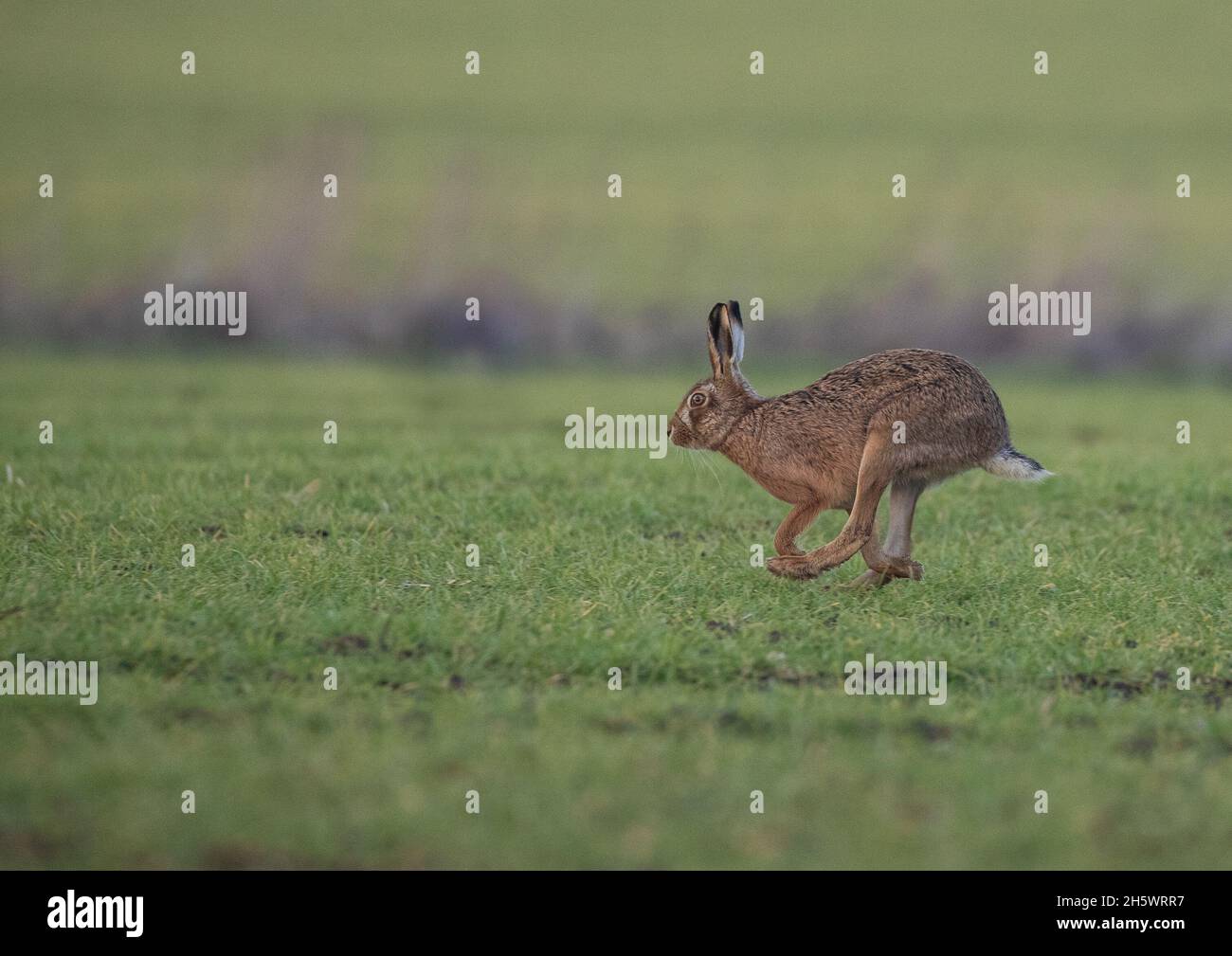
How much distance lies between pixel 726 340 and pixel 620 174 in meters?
15.3

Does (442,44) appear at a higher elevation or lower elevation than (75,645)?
higher

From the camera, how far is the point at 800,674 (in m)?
6.67

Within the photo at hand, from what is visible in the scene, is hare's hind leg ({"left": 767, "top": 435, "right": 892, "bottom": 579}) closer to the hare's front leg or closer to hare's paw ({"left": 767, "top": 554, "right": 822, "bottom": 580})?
hare's paw ({"left": 767, "top": 554, "right": 822, "bottom": 580})

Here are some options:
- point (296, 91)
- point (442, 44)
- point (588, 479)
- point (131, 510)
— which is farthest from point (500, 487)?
point (442, 44)

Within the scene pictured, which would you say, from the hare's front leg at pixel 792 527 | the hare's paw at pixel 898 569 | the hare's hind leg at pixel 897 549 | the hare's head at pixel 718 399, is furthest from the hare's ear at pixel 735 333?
the hare's paw at pixel 898 569

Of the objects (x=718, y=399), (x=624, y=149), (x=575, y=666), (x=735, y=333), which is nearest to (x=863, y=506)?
(x=718, y=399)

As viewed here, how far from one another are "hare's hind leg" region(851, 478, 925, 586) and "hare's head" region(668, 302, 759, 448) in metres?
0.91

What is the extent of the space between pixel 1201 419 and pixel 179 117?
15600 millimetres

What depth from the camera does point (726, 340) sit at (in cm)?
825

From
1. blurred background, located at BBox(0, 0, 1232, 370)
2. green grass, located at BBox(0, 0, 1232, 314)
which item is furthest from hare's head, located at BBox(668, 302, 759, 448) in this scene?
green grass, located at BBox(0, 0, 1232, 314)

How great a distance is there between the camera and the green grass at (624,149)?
20625 millimetres

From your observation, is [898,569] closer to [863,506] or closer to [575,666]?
[863,506]
